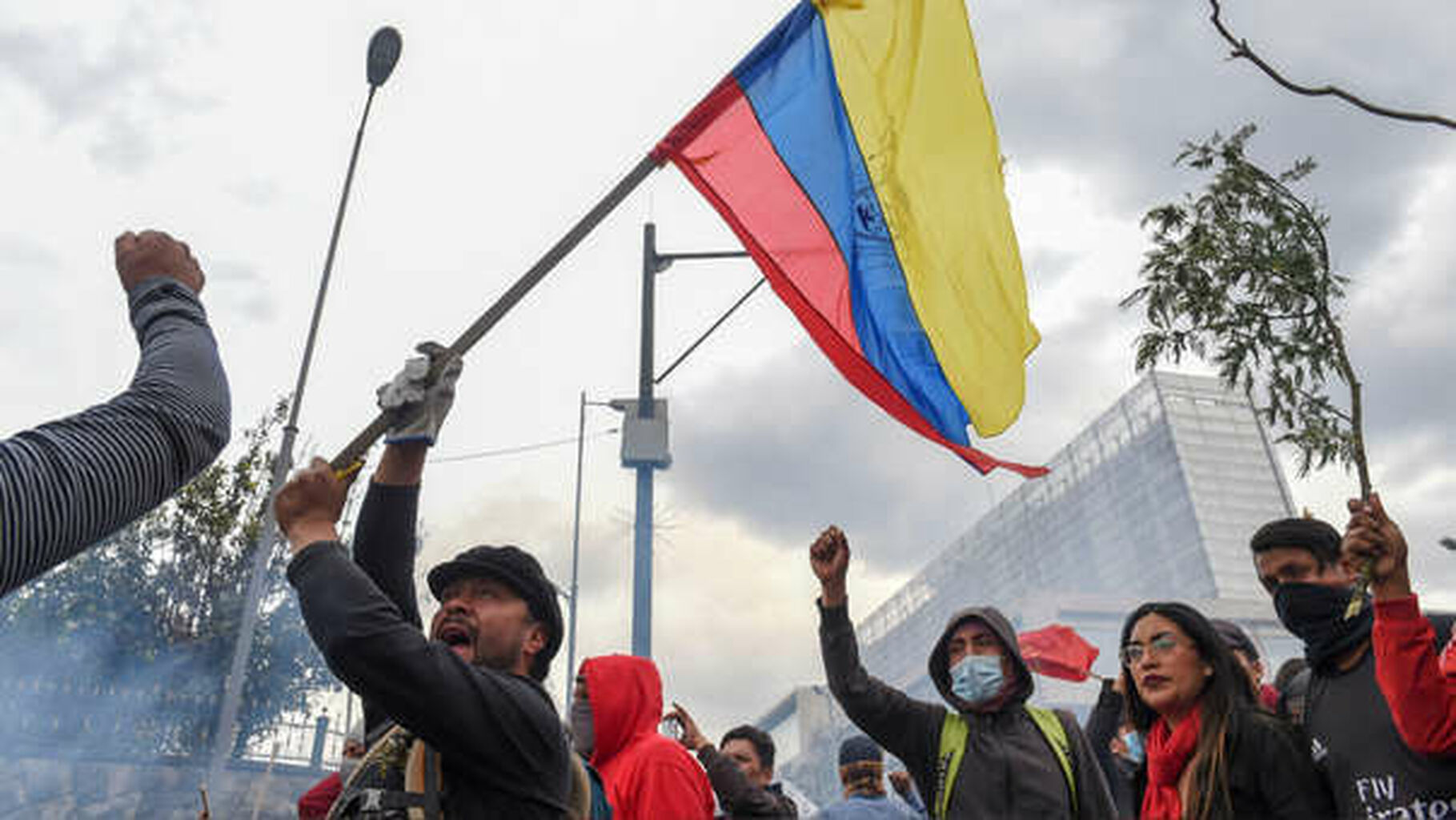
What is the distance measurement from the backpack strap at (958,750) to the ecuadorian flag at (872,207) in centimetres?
113

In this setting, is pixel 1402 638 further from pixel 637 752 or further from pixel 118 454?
pixel 118 454

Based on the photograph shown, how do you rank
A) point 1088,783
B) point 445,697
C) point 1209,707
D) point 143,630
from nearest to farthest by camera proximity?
point 445,697 → point 1209,707 → point 1088,783 → point 143,630

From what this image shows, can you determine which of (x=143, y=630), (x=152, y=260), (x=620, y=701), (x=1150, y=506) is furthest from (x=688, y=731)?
(x=1150, y=506)

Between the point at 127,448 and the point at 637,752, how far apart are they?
286cm

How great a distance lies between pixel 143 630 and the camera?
1563cm

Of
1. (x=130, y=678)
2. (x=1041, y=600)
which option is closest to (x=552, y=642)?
(x=130, y=678)

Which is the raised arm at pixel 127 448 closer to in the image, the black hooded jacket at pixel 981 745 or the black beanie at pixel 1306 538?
the black hooded jacket at pixel 981 745

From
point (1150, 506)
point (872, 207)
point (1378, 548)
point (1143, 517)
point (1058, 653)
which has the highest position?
point (1150, 506)

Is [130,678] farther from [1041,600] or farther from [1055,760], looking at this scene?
[1041,600]

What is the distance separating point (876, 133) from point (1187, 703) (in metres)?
3.00

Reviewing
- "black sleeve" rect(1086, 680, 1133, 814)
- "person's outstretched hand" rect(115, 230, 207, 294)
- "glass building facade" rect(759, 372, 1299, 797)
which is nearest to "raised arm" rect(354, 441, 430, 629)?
"person's outstretched hand" rect(115, 230, 207, 294)

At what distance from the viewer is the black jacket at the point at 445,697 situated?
6.33ft

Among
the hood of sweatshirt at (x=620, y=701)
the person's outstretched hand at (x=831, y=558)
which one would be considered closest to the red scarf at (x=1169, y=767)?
the person's outstretched hand at (x=831, y=558)

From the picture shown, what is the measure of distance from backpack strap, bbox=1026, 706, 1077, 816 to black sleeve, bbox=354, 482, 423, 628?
2.37 meters
